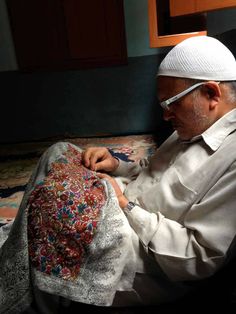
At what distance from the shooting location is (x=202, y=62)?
85cm

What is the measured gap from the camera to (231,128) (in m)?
0.87

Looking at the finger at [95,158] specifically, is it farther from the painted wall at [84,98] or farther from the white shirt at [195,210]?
the painted wall at [84,98]

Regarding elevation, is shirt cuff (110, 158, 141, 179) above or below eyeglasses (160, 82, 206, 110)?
below

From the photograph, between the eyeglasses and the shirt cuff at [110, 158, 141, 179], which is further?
the shirt cuff at [110, 158, 141, 179]

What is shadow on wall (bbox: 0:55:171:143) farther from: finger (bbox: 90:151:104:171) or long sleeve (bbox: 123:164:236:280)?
long sleeve (bbox: 123:164:236:280)

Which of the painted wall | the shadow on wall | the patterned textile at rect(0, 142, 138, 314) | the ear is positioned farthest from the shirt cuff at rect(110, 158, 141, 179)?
→ the shadow on wall

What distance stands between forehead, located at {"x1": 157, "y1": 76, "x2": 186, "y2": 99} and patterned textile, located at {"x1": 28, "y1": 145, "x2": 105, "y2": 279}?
0.39 m

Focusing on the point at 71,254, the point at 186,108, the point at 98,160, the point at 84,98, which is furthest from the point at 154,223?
the point at 84,98

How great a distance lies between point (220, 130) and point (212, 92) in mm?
110

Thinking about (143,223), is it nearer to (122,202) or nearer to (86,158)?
(122,202)

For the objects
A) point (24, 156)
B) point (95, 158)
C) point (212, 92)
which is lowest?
point (24, 156)

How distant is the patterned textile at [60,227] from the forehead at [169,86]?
1.28 ft

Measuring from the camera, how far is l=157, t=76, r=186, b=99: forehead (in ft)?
2.92

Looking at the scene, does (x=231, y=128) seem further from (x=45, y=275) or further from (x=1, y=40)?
(x=1, y=40)
